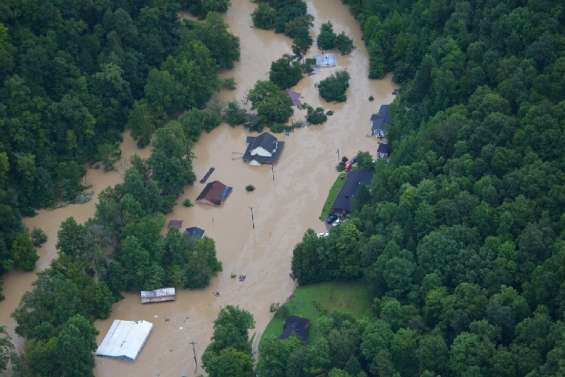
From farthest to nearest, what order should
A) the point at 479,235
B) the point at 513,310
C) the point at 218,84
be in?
the point at 218,84
the point at 479,235
the point at 513,310

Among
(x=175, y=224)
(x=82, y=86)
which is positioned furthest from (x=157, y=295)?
(x=82, y=86)

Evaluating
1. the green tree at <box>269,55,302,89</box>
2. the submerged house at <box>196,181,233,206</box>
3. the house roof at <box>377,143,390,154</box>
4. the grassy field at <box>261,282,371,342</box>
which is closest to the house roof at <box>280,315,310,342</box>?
the grassy field at <box>261,282,371,342</box>

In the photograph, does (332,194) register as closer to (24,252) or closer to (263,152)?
(263,152)

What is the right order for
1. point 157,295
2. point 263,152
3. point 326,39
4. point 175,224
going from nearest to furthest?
point 157,295, point 175,224, point 263,152, point 326,39

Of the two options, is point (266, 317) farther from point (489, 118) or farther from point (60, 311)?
point (489, 118)

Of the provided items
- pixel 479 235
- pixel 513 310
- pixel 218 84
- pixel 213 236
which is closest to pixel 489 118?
pixel 479 235

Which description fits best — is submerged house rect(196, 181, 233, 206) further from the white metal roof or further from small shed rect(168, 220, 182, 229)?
the white metal roof
